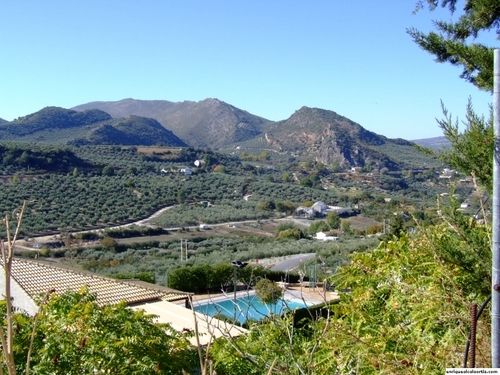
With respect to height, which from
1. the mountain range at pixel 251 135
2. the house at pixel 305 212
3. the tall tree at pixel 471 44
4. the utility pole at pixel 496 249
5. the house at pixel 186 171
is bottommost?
the house at pixel 305 212

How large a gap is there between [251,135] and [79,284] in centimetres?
9201

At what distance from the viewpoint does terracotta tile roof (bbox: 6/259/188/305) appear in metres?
9.07

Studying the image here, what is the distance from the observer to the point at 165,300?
9641 millimetres

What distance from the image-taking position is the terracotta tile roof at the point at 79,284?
907 centimetres

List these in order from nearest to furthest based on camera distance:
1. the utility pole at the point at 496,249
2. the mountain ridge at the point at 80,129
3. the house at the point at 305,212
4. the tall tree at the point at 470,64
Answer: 1. the utility pole at the point at 496,249
2. the tall tree at the point at 470,64
3. the house at the point at 305,212
4. the mountain ridge at the point at 80,129

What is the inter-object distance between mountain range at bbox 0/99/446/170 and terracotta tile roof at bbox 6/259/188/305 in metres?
54.6

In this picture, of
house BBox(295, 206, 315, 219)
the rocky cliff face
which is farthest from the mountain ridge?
house BBox(295, 206, 315, 219)

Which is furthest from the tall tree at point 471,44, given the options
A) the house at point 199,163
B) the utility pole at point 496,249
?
the house at point 199,163

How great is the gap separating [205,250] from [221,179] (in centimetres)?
2435

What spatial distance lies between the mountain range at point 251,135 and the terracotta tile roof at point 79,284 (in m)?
54.6

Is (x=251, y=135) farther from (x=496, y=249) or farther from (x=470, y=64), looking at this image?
(x=496, y=249)

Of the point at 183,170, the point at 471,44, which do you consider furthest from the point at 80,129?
the point at 471,44

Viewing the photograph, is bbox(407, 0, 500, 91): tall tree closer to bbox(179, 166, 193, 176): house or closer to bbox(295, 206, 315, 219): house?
bbox(295, 206, 315, 219): house

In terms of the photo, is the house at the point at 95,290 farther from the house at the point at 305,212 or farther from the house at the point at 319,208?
the house at the point at 319,208
